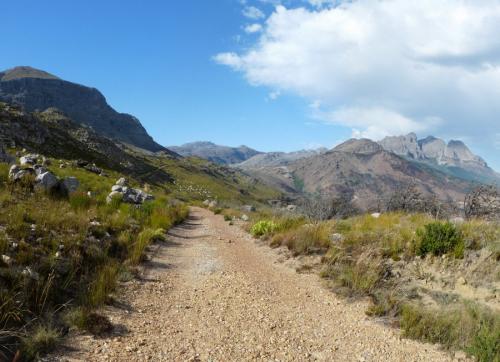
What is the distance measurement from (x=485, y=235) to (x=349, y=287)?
4.89 metres

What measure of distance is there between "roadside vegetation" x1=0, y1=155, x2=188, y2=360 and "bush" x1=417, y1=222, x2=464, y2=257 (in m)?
8.20

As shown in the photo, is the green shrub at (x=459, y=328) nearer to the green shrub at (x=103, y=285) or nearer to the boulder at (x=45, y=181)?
the green shrub at (x=103, y=285)

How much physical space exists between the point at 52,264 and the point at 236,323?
3770 mm

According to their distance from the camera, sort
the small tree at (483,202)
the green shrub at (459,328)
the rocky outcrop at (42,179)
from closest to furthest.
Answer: the green shrub at (459,328), the rocky outcrop at (42,179), the small tree at (483,202)

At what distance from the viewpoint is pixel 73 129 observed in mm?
101312

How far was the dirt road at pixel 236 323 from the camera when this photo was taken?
5.85m

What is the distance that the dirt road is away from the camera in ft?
19.2

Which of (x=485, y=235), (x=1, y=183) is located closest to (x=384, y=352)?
(x=485, y=235)

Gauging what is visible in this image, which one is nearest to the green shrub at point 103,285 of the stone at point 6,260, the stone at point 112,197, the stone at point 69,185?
the stone at point 6,260

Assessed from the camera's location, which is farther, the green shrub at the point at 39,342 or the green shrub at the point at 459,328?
the green shrub at the point at 459,328

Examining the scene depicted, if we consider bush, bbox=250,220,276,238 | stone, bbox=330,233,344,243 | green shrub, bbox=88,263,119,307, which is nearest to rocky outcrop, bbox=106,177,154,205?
bush, bbox=250,220,276,238

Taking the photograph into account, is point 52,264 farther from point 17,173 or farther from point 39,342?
point 17,173

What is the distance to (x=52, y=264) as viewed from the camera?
7043 millimetres

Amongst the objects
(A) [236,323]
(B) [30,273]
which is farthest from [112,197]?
(A) [236,323]
